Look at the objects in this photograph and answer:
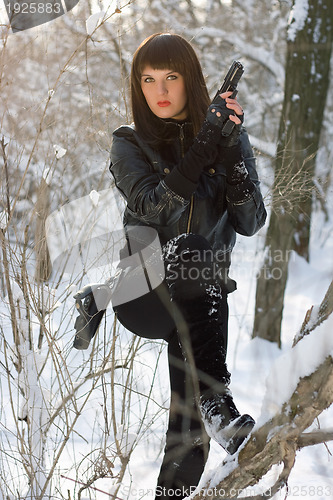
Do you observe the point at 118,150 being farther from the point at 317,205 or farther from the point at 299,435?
the point at 317,205

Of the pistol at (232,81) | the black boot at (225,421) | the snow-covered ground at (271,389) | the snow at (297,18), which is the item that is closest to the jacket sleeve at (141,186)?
the pistol at (232,81)

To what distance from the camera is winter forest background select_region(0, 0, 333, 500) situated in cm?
121

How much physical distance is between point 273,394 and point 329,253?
23.8 ft

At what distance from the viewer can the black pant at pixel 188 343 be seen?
1.51 metres

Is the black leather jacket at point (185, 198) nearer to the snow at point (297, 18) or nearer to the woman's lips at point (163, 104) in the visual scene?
the woman's lips at point (163, 104)

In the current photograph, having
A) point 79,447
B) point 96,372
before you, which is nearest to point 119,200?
point 96,372

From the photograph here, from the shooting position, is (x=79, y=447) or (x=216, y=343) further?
(x=79, y=447)

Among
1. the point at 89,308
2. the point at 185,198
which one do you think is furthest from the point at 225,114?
the point at 89,308

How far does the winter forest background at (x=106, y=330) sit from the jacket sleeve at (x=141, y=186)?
0.25m

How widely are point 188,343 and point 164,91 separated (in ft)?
2.62

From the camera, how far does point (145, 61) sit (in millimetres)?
1808

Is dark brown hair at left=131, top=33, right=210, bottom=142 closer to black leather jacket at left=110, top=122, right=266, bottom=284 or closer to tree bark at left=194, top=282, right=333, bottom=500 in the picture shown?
black leather jacket at left=110, top=122, right=266, bottom=284

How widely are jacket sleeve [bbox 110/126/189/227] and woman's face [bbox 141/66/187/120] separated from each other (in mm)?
128

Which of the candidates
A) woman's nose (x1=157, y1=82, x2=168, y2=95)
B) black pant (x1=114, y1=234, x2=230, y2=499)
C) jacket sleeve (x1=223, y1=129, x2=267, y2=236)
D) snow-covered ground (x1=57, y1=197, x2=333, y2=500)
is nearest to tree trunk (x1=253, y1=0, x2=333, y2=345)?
snow-covered ground (x1=57, y1=197, x2=333, y2=500)
